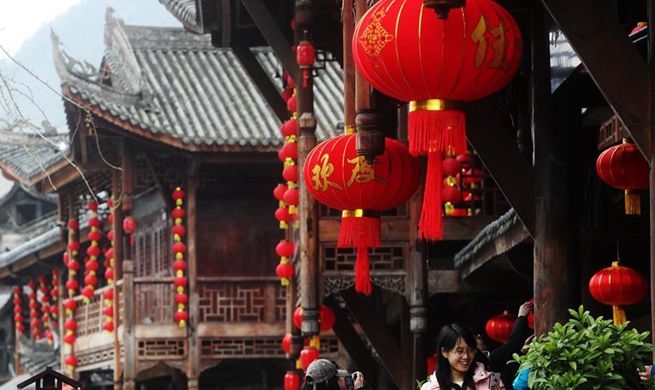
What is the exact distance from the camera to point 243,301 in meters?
20.8

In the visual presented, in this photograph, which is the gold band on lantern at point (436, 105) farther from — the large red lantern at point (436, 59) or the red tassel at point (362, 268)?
the red tassel at point (362, 268)

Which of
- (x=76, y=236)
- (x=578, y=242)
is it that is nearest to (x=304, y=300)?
(x=578, y=242)

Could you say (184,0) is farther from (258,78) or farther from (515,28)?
(515,28)

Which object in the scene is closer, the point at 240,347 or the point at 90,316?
the point at 240,347

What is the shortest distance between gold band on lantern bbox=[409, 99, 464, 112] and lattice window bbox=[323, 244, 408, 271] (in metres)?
6.82

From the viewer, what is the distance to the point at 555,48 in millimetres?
8328

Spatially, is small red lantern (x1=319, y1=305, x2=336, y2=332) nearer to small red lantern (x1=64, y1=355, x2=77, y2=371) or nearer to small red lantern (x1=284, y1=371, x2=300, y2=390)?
small red lantern (x1=284, y1=371, x2=300, y2=390)

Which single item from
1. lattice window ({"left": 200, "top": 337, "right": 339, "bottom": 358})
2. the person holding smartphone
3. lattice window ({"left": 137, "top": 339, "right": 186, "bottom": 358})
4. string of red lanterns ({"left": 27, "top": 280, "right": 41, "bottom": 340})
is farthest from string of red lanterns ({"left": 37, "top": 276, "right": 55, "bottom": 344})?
the person holding smartphone

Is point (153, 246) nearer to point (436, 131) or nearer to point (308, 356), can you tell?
point (308, 356)

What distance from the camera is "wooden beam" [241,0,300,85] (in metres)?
14.6

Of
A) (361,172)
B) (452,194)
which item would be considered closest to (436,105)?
(361,172)

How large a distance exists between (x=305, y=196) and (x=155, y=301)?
268 inches

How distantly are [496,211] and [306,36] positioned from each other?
7.61 feet

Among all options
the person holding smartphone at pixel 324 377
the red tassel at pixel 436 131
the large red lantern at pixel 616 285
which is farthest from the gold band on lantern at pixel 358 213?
the person holding smartphone at pixel 324 377
